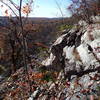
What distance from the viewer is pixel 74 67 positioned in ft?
46.0

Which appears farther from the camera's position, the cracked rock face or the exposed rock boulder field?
the cracked rock face

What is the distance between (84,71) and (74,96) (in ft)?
7.41

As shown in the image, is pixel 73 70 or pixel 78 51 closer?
pixel 73 70

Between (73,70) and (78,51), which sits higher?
(78,51)

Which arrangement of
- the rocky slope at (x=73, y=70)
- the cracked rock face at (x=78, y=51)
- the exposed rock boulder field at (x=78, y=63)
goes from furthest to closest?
1. the cracked rock face at (x=78, y=51)
2. the rocky slope at (x=73, y=70)
3. the exposed rock boulder field at (x=78, y=63)

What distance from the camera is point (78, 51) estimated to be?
15.0m

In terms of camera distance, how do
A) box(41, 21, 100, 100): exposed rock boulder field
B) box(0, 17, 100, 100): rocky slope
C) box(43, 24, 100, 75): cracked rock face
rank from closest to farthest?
box(41, 21, 100, 100): exposed rock boulder field → box(0, 17, 100, 100): rocky slope → box(43, 24, 100, 75): cracked rock face

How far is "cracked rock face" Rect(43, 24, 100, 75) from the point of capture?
13.6m

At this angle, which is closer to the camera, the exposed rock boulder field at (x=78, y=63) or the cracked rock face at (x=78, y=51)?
the exposed rock boulder field at (x=78, y=63)

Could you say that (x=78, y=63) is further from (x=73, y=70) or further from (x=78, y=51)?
(x=78, y=51)

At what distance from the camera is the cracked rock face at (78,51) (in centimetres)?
1355

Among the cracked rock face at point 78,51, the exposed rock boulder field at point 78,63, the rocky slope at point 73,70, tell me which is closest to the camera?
the exposed rock boulder field at point 78,63

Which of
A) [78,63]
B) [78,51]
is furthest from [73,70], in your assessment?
[78,51]

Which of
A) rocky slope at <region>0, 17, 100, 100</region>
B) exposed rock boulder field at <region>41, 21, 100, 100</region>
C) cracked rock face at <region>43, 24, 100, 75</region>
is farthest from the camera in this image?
cracked rock face at <region>43, 24, 100, 75</region>
